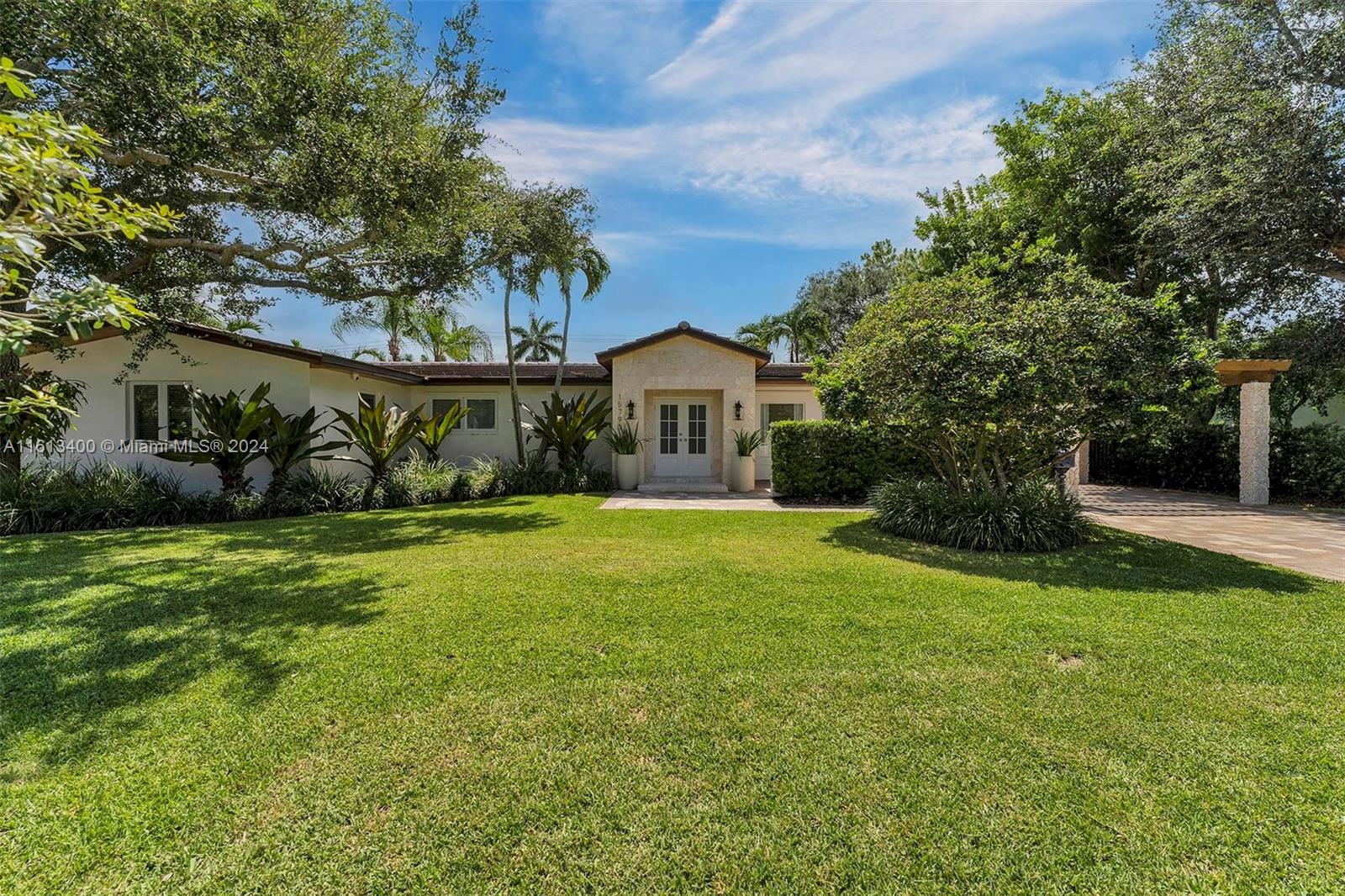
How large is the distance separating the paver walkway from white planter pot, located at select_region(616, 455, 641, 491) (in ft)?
1.90

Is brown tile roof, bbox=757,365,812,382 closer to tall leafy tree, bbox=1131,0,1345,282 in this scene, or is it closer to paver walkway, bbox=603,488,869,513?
paver walkway, bbox=603,488,869,513

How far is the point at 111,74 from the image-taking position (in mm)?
7074

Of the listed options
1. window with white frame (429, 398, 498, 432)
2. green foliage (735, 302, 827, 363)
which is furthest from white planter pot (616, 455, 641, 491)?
green foliage (735, 302, 827, 363)

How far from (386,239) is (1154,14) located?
19287mm

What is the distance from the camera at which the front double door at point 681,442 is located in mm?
16438

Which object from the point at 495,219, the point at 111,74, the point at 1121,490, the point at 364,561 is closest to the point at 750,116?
the point at 495,219

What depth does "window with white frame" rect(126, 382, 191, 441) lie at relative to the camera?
12703 mm

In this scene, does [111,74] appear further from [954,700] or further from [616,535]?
[954,700]

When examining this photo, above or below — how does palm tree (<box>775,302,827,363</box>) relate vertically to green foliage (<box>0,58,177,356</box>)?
above

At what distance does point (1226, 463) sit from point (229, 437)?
82.2 feet

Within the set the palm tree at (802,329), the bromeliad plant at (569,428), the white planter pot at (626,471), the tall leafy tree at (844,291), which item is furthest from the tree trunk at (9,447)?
the tall leafy tree at (844,291)

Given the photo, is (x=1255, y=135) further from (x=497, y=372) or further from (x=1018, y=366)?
(x=497, y=372)

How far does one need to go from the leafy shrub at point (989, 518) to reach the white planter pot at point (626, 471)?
7539 millimetres

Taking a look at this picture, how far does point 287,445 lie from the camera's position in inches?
465
